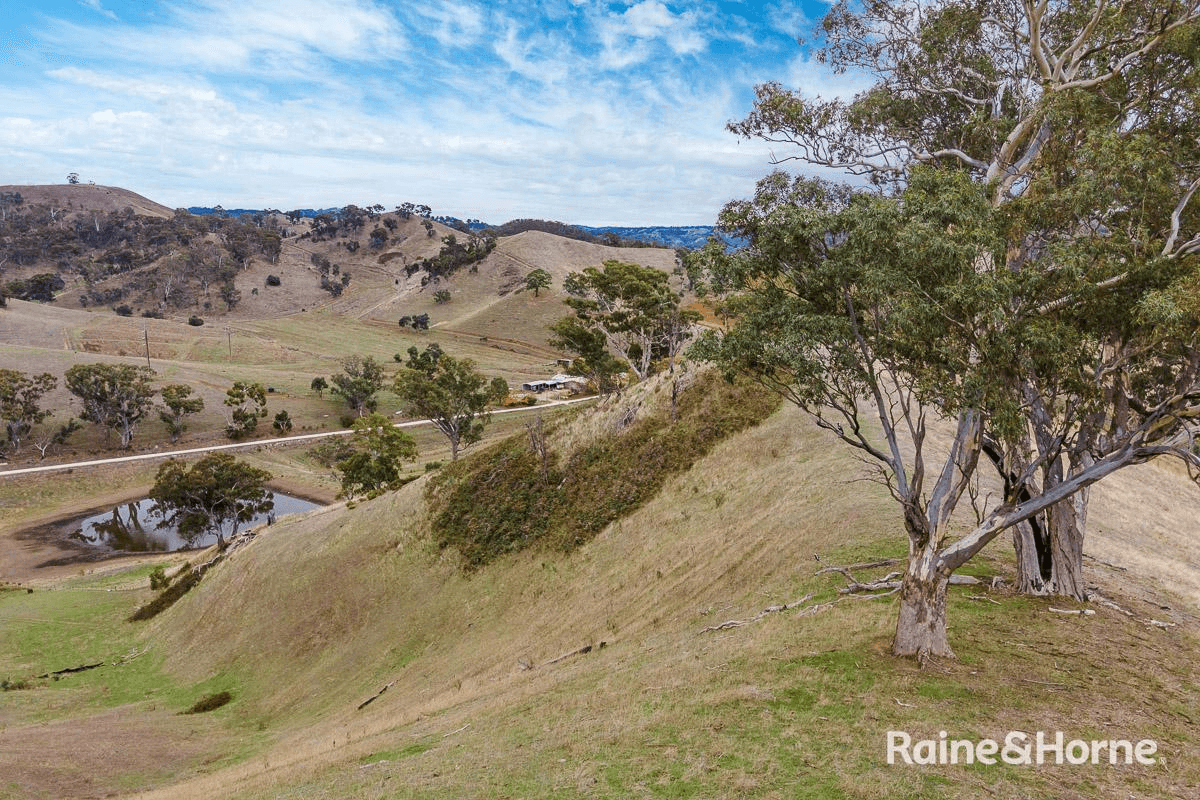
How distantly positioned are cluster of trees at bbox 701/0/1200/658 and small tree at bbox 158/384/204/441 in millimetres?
108595

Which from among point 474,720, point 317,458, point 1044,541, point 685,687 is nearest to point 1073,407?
point 1044,541

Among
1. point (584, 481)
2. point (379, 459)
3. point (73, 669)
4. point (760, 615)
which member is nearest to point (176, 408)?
point (379, 459)

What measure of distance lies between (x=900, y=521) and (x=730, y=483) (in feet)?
32.1

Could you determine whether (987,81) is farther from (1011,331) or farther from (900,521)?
(900,521)

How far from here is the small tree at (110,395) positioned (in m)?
99.2

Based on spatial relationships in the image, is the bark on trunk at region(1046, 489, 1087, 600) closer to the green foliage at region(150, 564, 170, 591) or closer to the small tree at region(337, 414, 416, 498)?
the small tree at region(337, 414, 416, 498)

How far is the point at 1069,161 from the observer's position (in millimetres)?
15688

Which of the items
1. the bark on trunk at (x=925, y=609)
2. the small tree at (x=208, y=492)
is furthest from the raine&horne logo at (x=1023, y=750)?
the small tree at (x=208, y=492)

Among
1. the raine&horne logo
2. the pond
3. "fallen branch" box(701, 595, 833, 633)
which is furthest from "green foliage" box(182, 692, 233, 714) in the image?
the pond

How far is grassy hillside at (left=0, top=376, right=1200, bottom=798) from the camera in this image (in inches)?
494

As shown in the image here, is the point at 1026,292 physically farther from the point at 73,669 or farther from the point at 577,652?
the point at 73,669

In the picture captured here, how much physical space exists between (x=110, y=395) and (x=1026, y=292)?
119116mm

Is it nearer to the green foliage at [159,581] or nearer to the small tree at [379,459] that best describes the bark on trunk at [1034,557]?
the small tree at [379,459]

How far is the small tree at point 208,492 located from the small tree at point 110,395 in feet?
109
